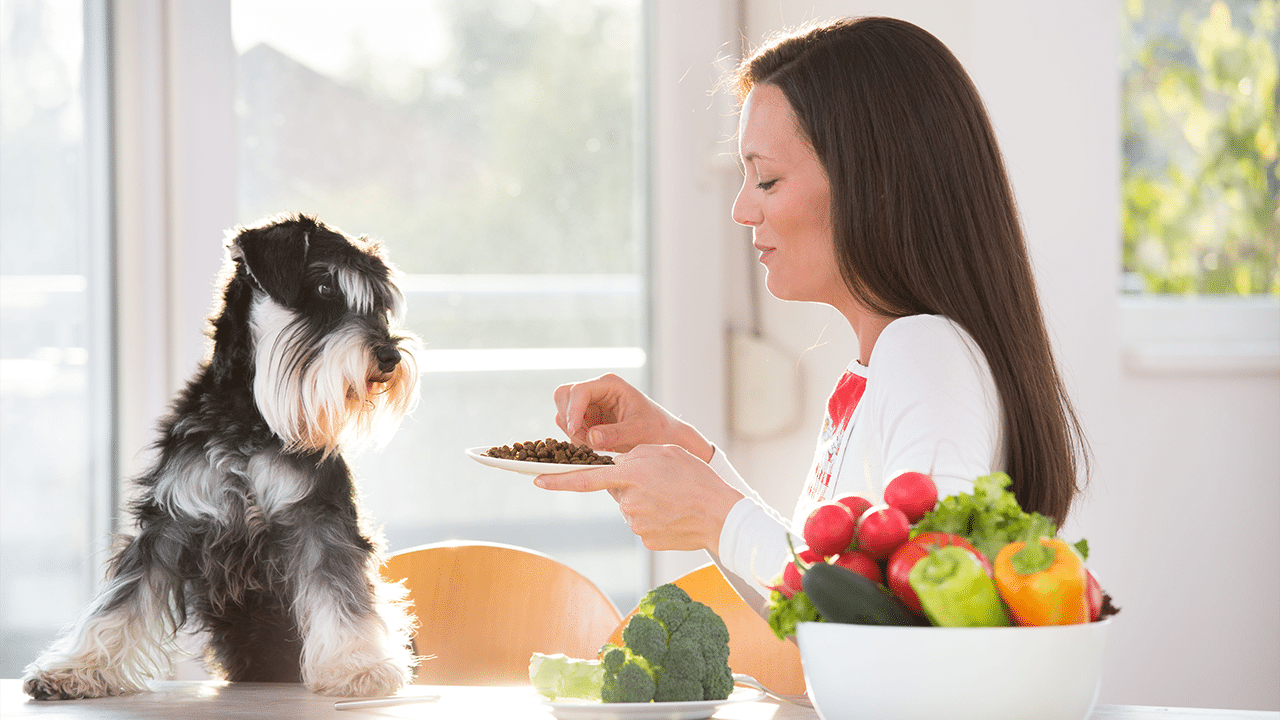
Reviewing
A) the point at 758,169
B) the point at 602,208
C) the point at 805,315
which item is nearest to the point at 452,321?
the point at 602,208

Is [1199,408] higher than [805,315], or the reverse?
[805,315]

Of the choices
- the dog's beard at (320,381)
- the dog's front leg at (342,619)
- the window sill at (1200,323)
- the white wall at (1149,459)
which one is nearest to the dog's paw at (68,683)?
the dog's front leg at (342,619)

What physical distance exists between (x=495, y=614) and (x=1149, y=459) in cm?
151

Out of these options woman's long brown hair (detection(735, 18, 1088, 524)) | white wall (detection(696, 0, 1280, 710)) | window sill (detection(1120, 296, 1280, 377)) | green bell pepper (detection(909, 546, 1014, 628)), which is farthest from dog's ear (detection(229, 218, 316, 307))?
window sill (detection(1120, 296, 1280, 377))

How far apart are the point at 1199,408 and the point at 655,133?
1.44 metres

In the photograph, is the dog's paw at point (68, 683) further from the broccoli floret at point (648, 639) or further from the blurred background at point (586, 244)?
the blurred background at point (586, 244)

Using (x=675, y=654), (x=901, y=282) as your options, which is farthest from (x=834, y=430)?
(x=675, y=654)

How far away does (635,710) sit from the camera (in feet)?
3.11

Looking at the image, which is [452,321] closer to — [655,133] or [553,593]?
[655,133]

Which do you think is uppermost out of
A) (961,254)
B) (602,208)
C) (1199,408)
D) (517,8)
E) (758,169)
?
(517,8)

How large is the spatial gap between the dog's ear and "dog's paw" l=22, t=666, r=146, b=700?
475 mm

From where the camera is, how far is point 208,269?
7.00ft

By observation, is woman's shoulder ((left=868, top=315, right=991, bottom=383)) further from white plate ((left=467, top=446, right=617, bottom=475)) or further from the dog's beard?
the dog's beard

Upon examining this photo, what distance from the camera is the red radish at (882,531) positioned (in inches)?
30.5
